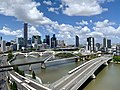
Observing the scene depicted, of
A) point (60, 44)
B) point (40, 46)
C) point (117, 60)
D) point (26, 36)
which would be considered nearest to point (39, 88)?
point (117, 60)

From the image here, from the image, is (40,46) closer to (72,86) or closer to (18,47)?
(18,47)

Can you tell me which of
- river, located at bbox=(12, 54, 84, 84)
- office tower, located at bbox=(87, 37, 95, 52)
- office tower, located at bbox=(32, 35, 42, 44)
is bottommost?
river, located at bbox=(12, 54, 84, 84)

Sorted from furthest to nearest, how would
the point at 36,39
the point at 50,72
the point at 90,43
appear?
the point at 36,39
the point at 90,43
the point at 50,72

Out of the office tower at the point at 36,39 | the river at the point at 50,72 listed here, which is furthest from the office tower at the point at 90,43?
the river at the point at 50,72

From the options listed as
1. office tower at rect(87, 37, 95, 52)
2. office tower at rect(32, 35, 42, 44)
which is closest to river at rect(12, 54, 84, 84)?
office tower at rect(87, 37, 95, 52)

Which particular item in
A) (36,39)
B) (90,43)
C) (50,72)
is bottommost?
(50,72)

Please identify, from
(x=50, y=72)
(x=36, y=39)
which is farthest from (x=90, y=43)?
(x=50, y=72)

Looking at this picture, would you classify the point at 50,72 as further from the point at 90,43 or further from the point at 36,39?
the point at 36,39

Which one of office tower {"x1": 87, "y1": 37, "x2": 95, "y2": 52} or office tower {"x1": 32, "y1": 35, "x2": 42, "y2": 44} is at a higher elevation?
office tower {"x1": 32, "y1": 35, "x2": 42, "y2": 44}

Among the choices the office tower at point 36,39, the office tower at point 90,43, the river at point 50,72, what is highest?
the office tower at point 36,39

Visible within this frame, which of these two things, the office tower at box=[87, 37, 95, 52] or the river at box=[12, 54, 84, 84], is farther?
the office tower at box=[87, 37, 95, 52]

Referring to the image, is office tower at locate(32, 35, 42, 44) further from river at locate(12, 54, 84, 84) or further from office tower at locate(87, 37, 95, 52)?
river at locate(12, 54, 84, 84)

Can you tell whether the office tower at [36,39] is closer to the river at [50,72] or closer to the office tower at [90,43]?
the office tower at [90,43]
